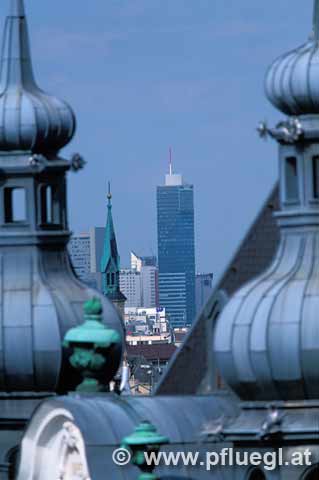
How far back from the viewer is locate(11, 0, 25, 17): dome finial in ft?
168

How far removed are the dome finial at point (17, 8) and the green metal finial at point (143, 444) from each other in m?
11.3

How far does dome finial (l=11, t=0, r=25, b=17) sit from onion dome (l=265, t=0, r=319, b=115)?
7350 millimetres

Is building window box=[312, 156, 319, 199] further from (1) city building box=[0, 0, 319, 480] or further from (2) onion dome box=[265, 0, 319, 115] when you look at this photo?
(2) onion dome box=[265, 0, 319, 115]

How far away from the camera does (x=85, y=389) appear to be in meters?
45.8

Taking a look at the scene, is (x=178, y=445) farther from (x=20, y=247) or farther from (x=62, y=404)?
(x=20, y=247)

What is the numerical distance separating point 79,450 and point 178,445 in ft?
5.85

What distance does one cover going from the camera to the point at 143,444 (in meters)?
41.2

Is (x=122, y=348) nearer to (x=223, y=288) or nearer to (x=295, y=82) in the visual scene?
(x=223, y=288)

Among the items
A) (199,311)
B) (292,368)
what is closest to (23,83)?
(199,311)

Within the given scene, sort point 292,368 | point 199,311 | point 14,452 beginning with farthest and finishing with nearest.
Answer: point 199,311, point 14,452, point 292,368

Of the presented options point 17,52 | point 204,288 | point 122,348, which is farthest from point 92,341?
point 204,288

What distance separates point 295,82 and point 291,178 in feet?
4.39

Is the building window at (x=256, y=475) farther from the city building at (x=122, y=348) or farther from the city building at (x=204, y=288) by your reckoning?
the city building at (x=204, y=288)

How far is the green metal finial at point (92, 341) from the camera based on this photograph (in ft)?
147
